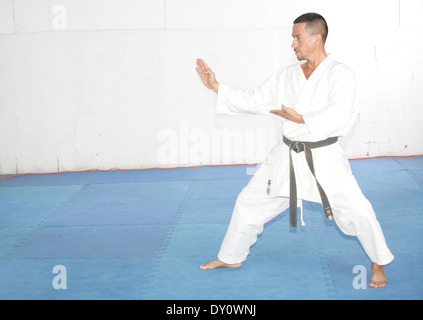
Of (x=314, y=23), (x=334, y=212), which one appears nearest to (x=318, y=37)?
(x=314, y=23)

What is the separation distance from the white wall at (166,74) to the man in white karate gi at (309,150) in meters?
3.38

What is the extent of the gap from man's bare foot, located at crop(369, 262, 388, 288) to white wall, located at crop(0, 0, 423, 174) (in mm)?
3673

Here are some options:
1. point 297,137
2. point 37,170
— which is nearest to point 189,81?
point 37,170

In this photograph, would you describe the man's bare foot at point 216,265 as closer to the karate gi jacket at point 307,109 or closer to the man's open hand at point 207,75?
the karate gi jacket at point 307,109

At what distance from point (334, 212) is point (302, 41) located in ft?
3.05

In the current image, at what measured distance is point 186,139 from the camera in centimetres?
660

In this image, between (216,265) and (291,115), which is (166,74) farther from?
(291,115)

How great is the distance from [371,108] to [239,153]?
1.67 metres

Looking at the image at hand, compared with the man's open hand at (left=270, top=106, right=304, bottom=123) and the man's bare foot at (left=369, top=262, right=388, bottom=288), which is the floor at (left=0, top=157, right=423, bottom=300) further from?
the man's open hand at (left=270, top=106, right=304, bottom=123)

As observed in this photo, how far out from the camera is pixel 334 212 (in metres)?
2.96

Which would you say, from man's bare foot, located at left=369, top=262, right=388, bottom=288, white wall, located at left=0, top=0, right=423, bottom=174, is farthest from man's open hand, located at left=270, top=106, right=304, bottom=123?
white wall, located at left=0, top=0, right=423, bottom=174

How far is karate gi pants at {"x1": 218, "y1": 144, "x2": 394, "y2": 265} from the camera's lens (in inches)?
113
